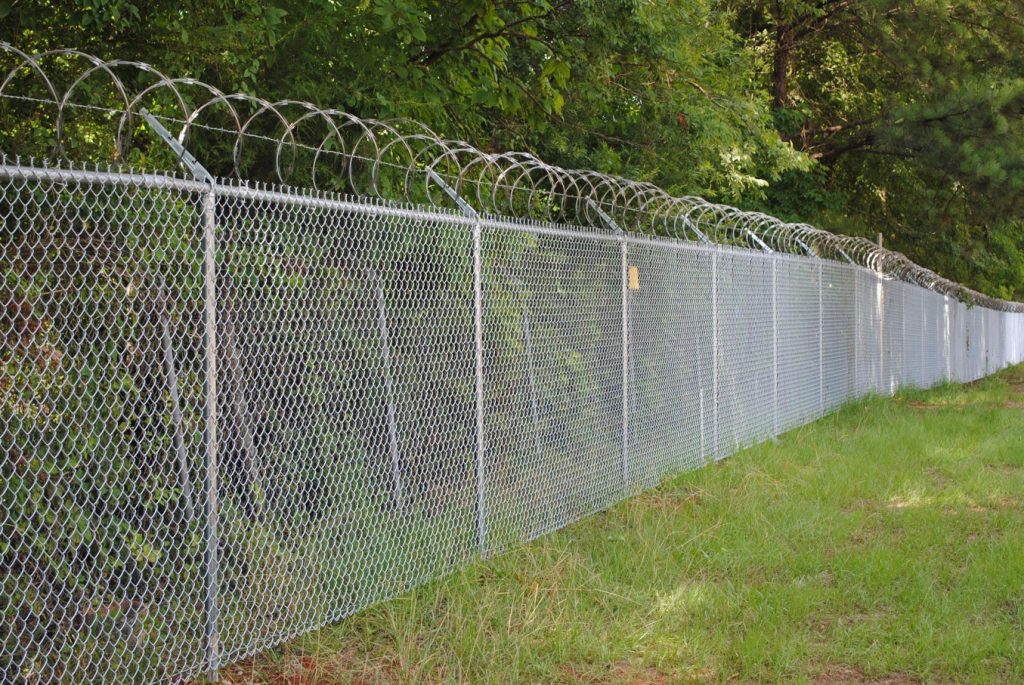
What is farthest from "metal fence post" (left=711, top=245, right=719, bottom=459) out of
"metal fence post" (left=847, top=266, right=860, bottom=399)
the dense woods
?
A: "metal fence post" (left=847, top=266, right=860, bottom=399)

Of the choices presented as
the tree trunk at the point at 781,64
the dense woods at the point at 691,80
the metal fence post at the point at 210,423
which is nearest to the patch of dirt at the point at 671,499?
the dense woods at the point at 691,80

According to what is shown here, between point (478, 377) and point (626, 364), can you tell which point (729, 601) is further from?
point (626, 364)

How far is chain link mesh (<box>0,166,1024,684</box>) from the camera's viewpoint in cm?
393

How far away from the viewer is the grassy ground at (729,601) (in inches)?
188

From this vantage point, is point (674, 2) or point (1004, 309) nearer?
point (674, 2)

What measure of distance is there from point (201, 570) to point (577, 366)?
3.47 metres

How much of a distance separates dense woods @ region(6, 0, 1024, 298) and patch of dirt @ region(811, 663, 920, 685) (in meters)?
4.71

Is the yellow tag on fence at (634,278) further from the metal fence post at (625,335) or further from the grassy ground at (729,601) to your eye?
the grassy ground at (729,601)

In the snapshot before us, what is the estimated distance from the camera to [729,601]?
224 inches

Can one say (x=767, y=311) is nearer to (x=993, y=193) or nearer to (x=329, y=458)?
(x=329, y=458)

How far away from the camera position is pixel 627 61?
11031 mm

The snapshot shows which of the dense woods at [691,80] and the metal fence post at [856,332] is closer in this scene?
the dense woods at [691,80]

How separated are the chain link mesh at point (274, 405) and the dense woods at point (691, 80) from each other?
6.70ft

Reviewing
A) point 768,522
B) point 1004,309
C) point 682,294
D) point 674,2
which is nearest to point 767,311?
point 682,294
